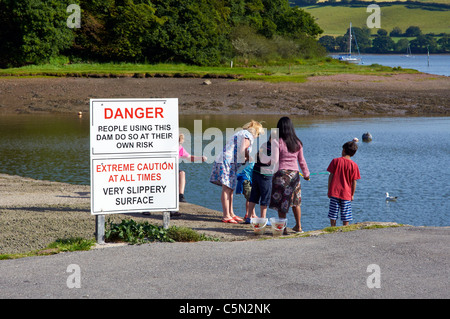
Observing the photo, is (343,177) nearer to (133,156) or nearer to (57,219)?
(133,156)

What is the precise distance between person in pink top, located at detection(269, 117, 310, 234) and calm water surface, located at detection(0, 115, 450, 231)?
2913mm

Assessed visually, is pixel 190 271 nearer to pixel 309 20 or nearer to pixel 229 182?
pixel 229 182

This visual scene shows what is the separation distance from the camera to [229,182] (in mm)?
11758

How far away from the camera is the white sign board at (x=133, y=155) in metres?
9.05

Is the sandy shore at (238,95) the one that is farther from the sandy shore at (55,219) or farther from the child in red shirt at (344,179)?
the child in red shirt at (344,179)

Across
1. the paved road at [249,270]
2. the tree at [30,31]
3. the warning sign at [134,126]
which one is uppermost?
the tree at [30,31]

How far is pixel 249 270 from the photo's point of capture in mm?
7422

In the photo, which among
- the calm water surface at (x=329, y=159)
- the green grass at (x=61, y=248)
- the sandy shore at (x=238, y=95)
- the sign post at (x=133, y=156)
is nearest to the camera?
the green grass at (x=61, y=248)

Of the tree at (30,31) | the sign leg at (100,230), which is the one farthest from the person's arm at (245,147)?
the tree at (30,31)

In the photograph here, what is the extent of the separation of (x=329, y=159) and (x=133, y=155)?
49.7ft

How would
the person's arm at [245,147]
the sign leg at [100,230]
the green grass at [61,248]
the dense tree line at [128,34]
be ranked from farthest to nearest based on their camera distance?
the dense tree line at [128,34], the person's arm at [245,147], the sign leg at [100,230], the green grass at [61,248]

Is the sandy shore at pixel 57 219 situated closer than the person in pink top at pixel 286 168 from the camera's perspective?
Yes

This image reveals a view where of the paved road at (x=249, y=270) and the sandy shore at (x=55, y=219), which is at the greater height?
the paved road at (x=249, y=270)
